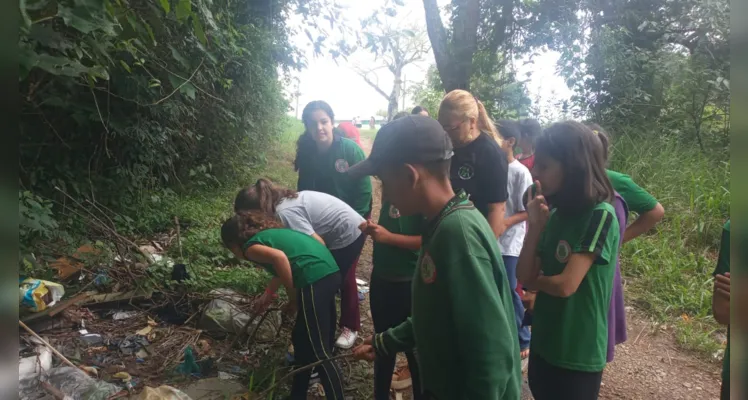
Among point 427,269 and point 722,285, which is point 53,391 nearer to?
point 427,269

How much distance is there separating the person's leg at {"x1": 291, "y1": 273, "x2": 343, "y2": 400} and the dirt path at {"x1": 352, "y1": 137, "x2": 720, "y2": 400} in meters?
0.61

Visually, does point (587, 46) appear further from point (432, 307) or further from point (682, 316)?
point (432, 307)

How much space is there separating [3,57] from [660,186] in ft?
22.4

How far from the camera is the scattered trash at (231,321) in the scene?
3.25m

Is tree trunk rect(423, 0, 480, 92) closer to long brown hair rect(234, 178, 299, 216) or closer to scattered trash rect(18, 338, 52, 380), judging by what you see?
long brown hair rect(234, 178, 299, 216)

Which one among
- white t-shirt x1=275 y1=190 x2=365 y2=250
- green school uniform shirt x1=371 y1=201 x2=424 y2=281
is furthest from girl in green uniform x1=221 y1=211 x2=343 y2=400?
green school uniform shirt x1=371 y1=201 x2=424 y2=281

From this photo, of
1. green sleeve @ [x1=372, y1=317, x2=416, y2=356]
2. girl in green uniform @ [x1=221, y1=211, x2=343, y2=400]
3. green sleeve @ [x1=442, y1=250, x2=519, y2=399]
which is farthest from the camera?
girl in green uniform @ [x1=221, y1=211, x2=343, y2=400]

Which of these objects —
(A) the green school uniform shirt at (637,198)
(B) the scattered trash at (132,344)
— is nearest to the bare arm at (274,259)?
(B) the scattered trash at (132,344)

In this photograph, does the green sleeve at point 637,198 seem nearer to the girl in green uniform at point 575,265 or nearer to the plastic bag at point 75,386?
the girl in green uniform at point 575,265

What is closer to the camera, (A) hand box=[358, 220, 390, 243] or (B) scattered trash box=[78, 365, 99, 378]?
(A) hand box=[358, 220, 390, 243]

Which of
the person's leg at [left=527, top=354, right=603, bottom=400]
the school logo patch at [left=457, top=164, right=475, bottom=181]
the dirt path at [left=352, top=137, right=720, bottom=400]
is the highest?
the school logo patch at [left=457, top=164, right=475, bottom=181]

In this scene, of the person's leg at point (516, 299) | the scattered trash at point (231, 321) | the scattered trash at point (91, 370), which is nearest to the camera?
the scattered trash at point (91, 370)

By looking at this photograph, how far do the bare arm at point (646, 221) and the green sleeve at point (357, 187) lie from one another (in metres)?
1.69

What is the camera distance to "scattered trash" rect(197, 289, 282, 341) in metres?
3.25
